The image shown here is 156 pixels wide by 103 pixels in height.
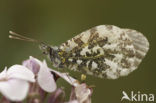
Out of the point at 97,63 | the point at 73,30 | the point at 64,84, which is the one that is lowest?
the point at 97,63

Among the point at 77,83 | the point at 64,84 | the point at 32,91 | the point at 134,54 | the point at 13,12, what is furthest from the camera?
the point at 13,12

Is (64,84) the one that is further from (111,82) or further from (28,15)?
(28,15)

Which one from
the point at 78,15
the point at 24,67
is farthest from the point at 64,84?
the point at 24,67

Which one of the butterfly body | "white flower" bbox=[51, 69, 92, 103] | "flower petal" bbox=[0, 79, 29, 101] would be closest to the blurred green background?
the butterfly body

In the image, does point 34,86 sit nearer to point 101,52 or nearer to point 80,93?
point 80,93

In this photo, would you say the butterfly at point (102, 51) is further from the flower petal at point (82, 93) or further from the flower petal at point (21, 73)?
the flower petal at point (21, 73)

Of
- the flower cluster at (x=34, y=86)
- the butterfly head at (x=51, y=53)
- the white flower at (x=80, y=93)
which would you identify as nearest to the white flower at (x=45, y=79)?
the flower cluster at (x=34, y=86)

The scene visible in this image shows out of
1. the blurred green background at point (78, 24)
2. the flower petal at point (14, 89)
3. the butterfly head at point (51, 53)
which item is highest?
the blurred green background at point (78, 24)

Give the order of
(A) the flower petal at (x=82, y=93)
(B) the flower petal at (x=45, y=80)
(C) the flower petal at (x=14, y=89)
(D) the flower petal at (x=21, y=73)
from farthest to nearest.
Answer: (A) the flower petal at (x=82, y=93), (B) the flower petal at (x=45, y=80), (D) the flower petal at (x=21, y=73), (C) the flower petal at (x=14, y=89)
